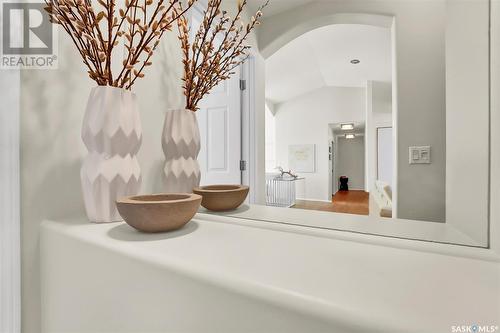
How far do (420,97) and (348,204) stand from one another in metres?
0.35

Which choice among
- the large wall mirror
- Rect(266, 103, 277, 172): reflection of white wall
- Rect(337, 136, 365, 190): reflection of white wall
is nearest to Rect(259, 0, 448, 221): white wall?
the large wall mirror

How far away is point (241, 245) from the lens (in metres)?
0.50

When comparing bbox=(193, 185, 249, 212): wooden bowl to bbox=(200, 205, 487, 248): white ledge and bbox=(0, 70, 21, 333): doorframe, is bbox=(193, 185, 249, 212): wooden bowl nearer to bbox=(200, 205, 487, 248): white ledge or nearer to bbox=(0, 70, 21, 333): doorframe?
bbox=(200, 205, 487, 248): white ledge

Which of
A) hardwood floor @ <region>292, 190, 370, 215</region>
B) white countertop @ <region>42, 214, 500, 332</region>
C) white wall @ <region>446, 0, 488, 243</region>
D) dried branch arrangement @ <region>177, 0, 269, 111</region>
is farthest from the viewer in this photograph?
dried branch arrangement @ <region>177, 0, 269, 111</region>

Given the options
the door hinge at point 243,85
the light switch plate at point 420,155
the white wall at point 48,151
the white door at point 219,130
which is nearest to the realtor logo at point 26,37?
the white wall at point 48,151

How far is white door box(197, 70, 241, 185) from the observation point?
1002mm

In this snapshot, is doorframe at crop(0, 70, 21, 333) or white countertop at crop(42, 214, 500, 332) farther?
doorframe at crop(0, 70, 21, 333)

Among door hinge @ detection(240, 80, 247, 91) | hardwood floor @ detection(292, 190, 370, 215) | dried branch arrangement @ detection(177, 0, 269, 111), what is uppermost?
dried branch arrangement @ detection(177, 0, 269, 111)

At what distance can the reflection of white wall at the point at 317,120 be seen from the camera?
0.79 meters

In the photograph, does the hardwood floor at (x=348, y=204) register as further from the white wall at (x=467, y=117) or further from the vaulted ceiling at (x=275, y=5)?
the vaulted ceiling at (x=275, y=5)

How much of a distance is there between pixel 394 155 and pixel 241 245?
0.50 metres

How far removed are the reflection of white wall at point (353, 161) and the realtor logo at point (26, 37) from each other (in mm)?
870

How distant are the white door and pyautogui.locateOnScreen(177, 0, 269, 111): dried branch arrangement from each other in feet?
0.13

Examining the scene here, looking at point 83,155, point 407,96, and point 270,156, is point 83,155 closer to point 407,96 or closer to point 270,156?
point 270,156
